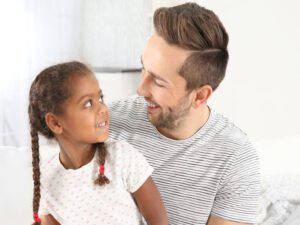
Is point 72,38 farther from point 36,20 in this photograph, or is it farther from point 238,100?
point 238,100

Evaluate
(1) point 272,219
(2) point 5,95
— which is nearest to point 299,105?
(1) point 272,219

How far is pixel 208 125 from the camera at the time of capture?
139 cm

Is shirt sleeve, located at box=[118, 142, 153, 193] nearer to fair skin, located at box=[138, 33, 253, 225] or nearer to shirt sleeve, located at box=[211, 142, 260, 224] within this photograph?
fair skin, located at box=[138, 33, 253, 225]

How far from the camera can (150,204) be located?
1.13 meters

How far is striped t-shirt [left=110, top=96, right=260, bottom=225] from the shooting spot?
1.34 metres

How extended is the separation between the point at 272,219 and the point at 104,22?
1694 millimetres

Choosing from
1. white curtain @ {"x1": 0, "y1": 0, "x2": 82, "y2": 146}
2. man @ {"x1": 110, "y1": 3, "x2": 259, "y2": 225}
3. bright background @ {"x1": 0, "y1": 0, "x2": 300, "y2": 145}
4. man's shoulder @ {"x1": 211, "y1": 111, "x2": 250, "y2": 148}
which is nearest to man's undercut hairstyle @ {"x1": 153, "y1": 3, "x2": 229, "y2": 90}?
man @ {"x1": 110, "y1": 3, "x2": 259, "y2": 225}

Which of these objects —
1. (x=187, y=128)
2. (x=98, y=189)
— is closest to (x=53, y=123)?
(x=98, y=189)

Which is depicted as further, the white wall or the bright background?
the white wall

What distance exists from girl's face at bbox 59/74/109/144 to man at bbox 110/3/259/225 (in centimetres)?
25

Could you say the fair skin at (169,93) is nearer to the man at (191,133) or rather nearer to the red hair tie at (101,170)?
the man at (191,133)

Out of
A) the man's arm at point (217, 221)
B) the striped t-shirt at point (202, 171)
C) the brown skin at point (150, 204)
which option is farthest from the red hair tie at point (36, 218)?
the man's arm at point (217, 221)

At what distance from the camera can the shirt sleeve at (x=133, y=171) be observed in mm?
1103

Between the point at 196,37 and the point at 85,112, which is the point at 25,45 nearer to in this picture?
the point at 196,37
